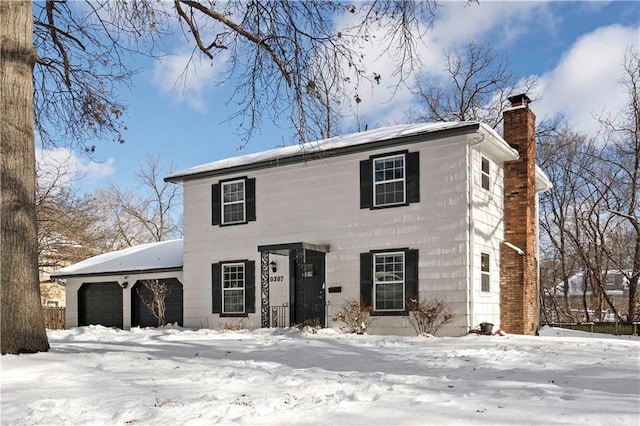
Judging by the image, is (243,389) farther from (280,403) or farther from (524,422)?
(524,422)

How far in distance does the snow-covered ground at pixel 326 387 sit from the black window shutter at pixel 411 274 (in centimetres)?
407

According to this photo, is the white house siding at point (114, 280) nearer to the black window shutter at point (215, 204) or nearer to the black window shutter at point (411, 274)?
the black window shutter at point (215, 204)

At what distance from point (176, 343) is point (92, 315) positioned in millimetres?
11061

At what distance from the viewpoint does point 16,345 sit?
7273 millimetres

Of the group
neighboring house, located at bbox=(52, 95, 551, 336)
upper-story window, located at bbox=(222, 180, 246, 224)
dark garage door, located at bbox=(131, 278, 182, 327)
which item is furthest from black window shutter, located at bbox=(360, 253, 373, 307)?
dark garage door, located at bbox=(131, 278, 182, 327)

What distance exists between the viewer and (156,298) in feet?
58.7

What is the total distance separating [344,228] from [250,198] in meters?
3.33

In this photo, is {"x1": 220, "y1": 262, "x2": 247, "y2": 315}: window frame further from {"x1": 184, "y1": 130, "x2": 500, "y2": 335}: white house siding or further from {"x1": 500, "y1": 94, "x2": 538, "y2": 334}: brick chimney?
{"x1": 500, "y1": 94, "x2": 538, "y2": 334}: brick chimney

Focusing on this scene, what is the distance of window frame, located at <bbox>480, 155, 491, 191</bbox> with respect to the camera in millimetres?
14047

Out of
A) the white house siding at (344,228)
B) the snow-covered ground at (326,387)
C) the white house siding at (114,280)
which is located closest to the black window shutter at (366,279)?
the white house siding at (344,228)

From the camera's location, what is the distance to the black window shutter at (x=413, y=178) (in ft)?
44.9

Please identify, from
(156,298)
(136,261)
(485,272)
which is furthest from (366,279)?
(136,261)

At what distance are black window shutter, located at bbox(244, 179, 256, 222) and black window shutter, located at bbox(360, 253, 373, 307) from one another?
12.6 ft

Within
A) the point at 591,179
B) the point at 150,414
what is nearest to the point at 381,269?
the point at 150,414
